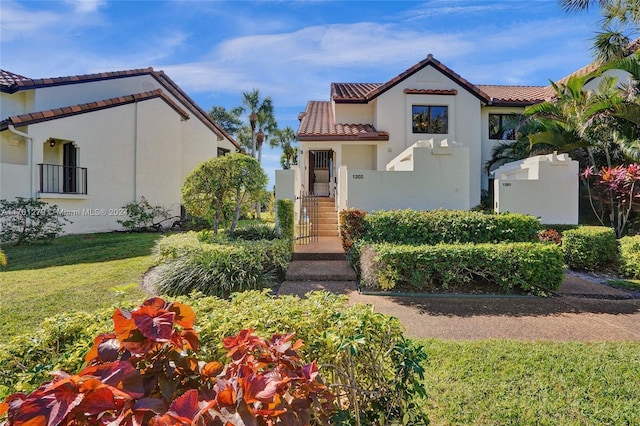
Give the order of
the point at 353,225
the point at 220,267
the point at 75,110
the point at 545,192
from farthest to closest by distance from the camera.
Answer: the point at 75,110 → the point at 545,192 → the point at 353,225 → the point at 220,267

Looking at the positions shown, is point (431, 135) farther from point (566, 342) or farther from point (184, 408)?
point (184, 408)

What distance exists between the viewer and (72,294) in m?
6.32

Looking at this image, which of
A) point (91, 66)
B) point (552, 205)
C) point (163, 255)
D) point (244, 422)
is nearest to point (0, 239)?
point (163, 255)

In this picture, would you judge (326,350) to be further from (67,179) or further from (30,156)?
(67,179)

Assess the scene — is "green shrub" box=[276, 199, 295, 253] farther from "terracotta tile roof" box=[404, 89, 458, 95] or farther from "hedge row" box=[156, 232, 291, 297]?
"terracotta tile roof" box=[404, 89, 458, 95]

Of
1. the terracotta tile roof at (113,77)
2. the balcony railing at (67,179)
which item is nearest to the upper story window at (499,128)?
the terracotta tile roof at (113,77)

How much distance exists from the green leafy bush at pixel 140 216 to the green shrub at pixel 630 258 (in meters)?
17.9

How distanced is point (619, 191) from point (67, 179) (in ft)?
72.1

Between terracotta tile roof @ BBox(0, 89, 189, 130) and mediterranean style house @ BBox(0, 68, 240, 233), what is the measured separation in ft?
0.11

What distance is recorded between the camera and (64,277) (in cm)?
749

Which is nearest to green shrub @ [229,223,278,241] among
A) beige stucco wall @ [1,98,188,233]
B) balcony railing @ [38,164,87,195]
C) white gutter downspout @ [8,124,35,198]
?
beige stucco wall @ [1,98,188,233]

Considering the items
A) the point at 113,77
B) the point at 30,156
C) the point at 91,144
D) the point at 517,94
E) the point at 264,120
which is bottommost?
the point at 30,156

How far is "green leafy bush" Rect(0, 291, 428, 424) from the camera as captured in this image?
6.64ft

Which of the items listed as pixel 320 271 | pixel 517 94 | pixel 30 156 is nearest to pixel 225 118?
pixel 30 156
